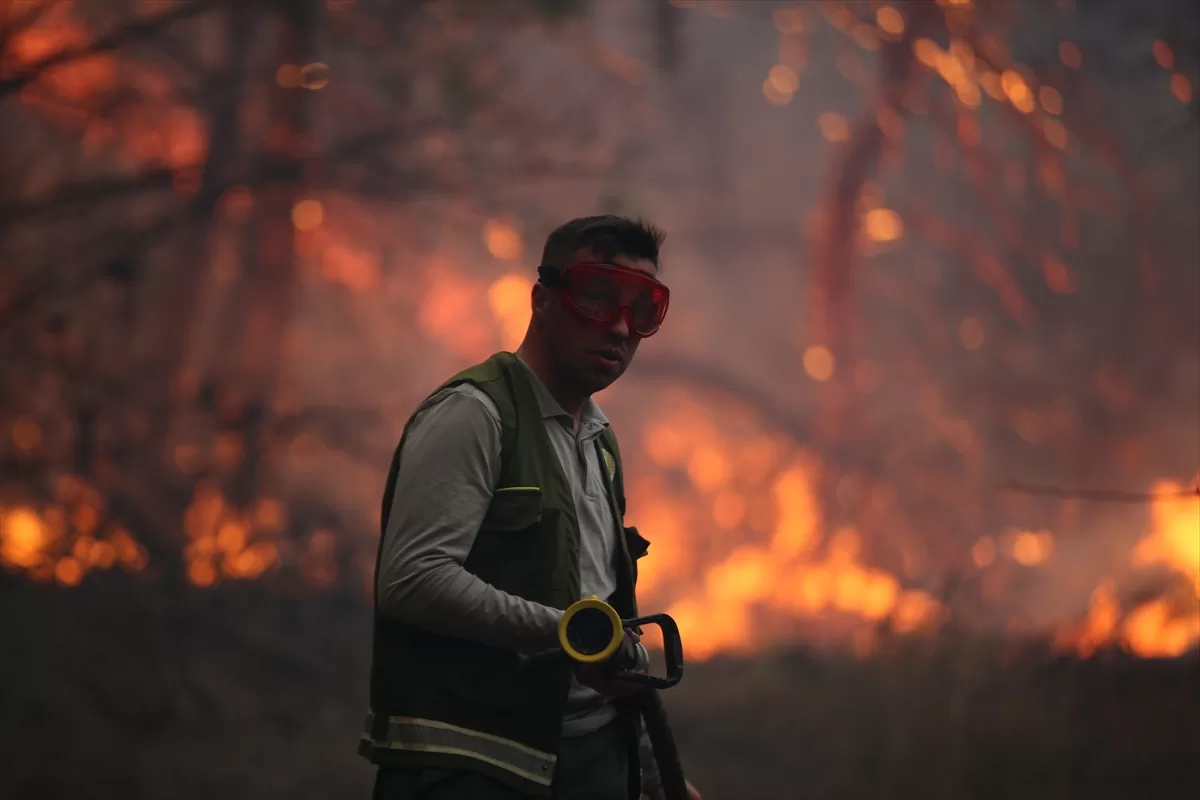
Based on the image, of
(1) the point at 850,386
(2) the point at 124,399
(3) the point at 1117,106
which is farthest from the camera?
(1) the point at 850,386

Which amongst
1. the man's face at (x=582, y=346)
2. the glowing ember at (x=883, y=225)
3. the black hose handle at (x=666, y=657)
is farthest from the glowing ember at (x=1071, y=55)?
the black hose handle at (x=666, y=657)

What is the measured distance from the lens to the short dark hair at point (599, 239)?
206cm

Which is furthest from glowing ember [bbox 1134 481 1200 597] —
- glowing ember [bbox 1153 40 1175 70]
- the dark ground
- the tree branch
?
the tree branch

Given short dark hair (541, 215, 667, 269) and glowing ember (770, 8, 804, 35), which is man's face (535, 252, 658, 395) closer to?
short dark hair (541, 215, 667, 269)

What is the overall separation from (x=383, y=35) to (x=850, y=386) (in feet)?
12.0

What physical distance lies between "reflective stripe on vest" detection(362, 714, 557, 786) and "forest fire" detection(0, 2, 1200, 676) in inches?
171

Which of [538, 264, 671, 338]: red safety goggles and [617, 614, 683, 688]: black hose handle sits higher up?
[538, 264, 671, 338]: red safety goggles

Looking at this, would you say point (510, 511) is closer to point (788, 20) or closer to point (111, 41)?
point (111, 41)

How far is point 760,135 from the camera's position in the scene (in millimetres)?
7648

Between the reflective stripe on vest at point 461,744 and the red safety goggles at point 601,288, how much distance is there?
2.44 ft

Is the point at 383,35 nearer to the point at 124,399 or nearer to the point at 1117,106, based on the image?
the point at 124,399

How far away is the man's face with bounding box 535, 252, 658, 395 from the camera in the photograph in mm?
2006

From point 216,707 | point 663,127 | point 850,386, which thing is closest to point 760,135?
point 663,127

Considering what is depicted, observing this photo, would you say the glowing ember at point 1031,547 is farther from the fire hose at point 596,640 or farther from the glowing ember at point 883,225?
the fire hose at point 596,640
